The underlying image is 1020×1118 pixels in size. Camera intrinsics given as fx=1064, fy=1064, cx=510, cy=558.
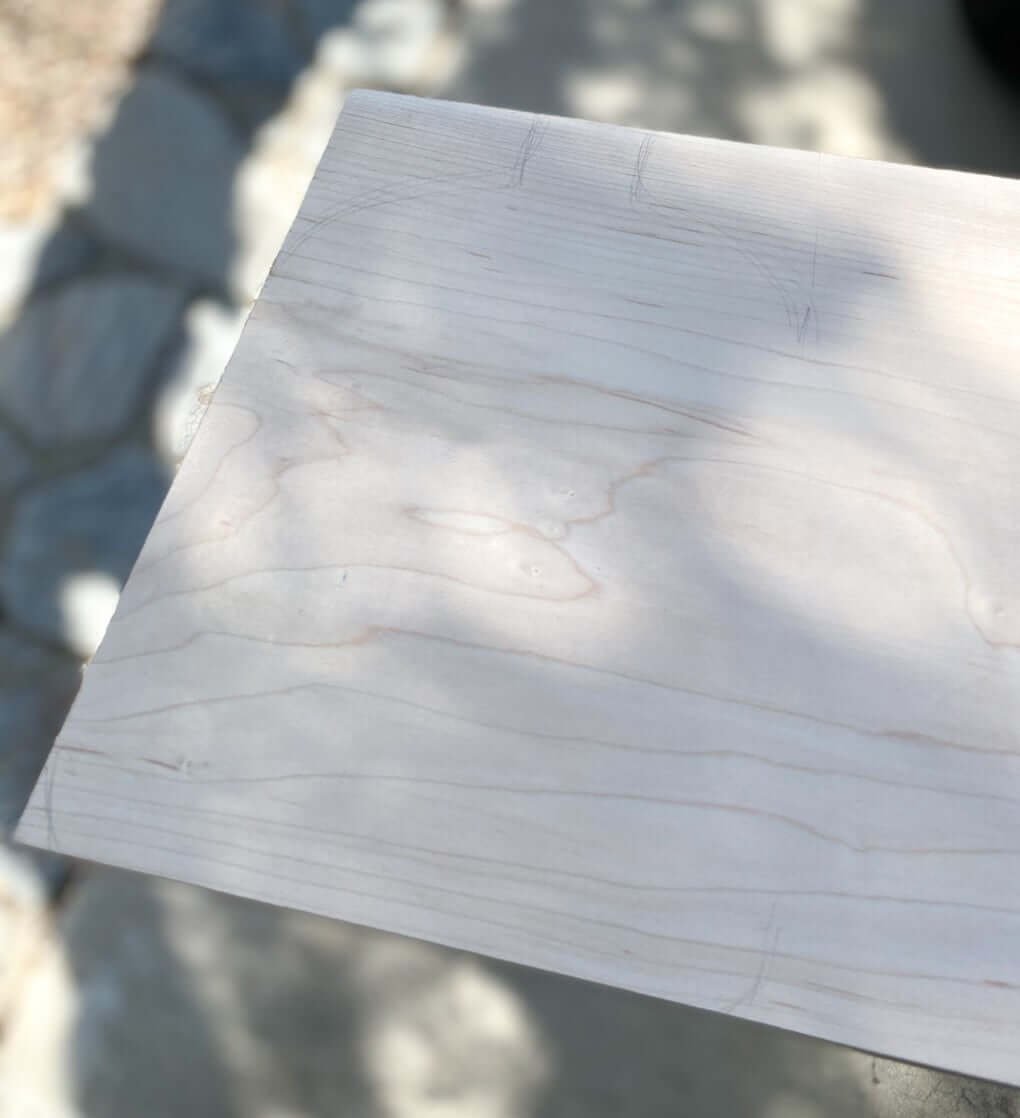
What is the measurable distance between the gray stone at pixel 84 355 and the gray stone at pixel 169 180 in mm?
70

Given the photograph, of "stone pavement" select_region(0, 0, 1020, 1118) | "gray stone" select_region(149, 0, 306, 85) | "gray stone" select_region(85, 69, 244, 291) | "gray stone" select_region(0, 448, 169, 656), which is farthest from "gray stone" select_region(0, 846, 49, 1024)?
"gray stone" select_region(149, 0, 306, 85)

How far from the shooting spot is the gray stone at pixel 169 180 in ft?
5.06

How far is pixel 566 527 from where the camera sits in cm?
65

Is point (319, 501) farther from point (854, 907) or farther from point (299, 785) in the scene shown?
point (854, 907)

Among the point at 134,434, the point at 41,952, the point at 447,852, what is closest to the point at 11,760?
the point at 41,952

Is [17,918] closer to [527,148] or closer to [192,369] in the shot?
[192,369]

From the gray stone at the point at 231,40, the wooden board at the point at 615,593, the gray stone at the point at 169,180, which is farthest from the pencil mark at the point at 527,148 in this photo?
the gray stone at the point at 231,40

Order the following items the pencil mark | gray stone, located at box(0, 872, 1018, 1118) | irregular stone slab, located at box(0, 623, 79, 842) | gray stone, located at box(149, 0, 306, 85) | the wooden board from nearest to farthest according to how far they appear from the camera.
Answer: the wooden board
the pencil mark
gray stone, located at box(0, 872, 1018, 1118)
irregular stone slab, located at box(0, 623, 79, 842)
gray stone, located at box(149, 0, 306, 85)

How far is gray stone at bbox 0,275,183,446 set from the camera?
1.44m

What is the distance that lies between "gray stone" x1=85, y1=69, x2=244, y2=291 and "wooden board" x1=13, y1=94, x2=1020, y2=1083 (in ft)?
2.80

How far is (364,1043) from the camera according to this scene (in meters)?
1.12

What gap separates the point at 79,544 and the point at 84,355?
11.4 inches

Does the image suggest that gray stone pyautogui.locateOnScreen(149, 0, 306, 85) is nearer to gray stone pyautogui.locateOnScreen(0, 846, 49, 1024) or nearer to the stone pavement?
the stone pavement

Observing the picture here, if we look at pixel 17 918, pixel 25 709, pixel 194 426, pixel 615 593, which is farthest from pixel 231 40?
pixel 615 593
